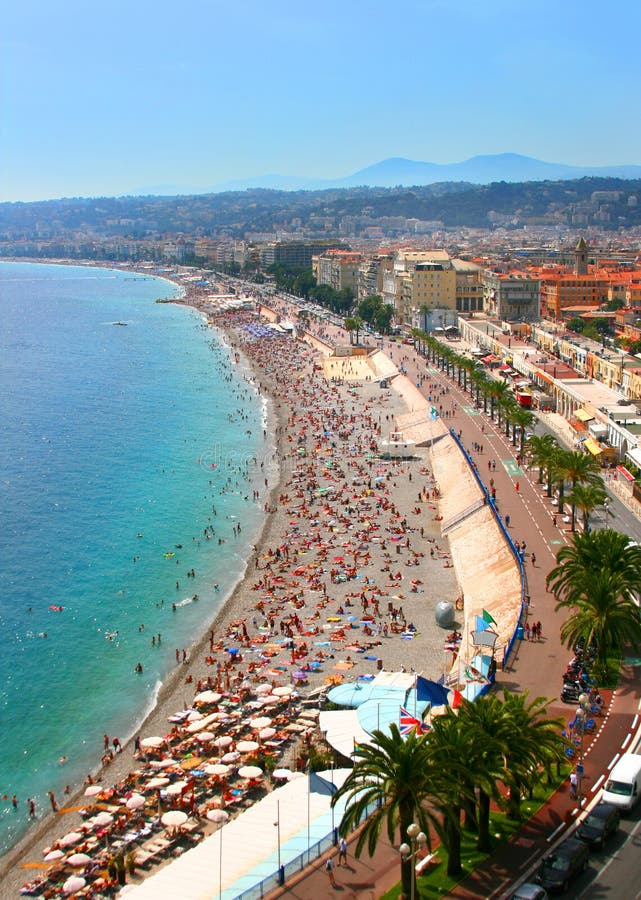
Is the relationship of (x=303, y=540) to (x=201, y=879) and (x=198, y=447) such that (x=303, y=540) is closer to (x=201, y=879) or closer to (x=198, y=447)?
(x=198, y=447)

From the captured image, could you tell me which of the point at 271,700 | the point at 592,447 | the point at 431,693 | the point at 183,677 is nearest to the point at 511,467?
the point at 592,447

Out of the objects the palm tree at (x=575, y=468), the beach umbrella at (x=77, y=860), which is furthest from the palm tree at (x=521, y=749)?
the palm tree at (x=575, y=468)

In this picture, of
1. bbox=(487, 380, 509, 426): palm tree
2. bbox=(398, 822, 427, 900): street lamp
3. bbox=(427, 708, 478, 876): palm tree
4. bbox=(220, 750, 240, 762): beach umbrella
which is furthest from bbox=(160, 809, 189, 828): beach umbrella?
bbox=(487, 380, 509, 426): palm tree

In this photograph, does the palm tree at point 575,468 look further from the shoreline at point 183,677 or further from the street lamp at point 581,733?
the street lamp at point 581,733

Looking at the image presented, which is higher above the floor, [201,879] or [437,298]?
[437,298]

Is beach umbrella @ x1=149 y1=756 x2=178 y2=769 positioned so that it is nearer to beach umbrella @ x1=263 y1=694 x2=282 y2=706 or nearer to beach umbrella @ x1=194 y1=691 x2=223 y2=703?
beach umbrella @ x1=194 y1=691 x2=223 y2=703

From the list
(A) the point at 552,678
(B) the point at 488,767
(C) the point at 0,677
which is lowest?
(C) the point at 0,677

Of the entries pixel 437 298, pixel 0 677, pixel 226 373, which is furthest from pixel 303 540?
pixel 437 298
